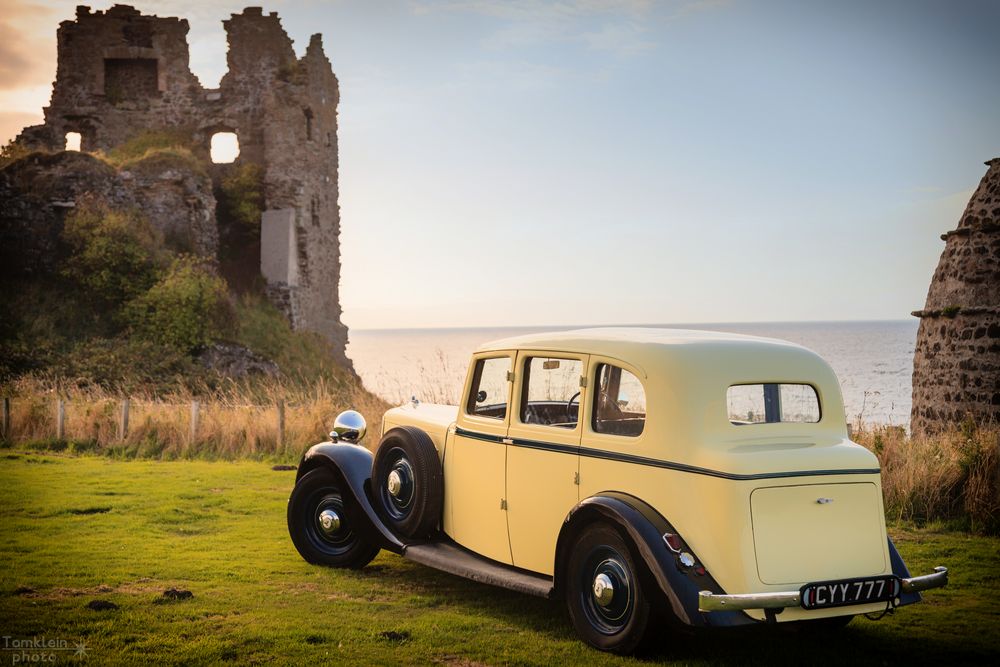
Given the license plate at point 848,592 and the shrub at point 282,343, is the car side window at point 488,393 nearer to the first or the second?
the license plate at point 848,592

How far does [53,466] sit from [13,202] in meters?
17.4

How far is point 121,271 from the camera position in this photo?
89.3 feet

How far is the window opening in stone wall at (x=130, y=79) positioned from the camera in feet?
115

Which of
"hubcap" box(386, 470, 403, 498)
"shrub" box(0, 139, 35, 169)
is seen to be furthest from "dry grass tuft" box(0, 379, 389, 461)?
"shrub" box(0, 139, 35, 169)

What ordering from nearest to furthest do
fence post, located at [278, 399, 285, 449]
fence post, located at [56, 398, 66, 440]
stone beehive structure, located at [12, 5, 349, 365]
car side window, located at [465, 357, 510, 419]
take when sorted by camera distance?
car side window, located at [465, 357, 510, 419] < fence post, located at [278, 399, 285, 449] < fence post, located at [56, 398, 66, 440] < stone beehive structure, located at [12, 5, 349, 365]

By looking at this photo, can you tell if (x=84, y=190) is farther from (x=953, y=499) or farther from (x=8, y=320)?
(x=953, y=499)

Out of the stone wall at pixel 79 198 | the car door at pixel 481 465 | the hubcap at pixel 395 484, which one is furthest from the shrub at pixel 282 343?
the car door at pixel 481 465

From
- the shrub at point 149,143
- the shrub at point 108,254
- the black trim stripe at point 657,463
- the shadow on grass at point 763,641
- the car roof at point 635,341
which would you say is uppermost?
the shrub at point 149,143

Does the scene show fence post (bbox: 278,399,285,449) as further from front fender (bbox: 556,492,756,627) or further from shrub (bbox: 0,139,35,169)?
shrub (bbox: 0,139,35,169)

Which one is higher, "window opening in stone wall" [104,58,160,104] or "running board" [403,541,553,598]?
"window opening in stone wall" [104,58,160,104]

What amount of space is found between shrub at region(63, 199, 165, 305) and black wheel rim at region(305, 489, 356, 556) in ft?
69.7

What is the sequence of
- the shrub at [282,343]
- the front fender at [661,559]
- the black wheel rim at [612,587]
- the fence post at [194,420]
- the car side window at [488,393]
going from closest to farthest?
the front fender at [661,559], the black wheel rim at [612,587], the car side window at [488,393], the fence post at [194,420], the shrub at [282,343]

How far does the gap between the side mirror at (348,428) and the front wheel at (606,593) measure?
10.4ft

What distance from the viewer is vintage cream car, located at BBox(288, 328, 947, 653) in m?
5.07
